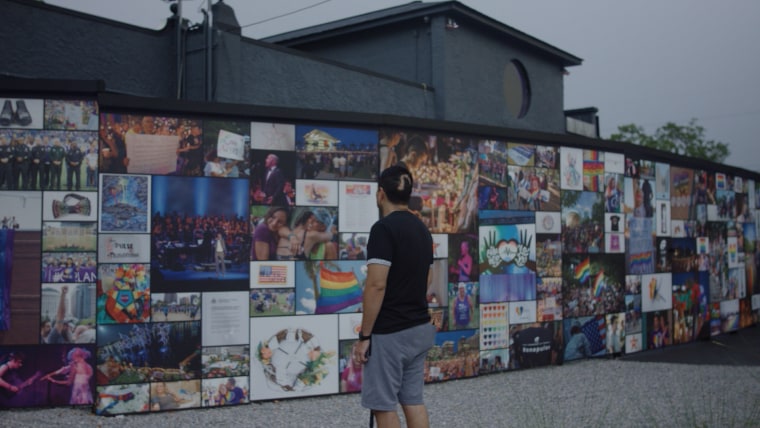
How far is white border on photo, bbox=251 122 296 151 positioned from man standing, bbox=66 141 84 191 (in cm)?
163

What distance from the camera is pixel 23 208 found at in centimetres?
695

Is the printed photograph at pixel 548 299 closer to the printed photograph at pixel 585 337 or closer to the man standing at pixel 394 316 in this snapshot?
the printed photograph at pixel 585 337

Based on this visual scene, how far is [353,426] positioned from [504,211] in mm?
3899

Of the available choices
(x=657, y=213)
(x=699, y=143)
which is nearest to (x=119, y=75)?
(x=657, y=213)

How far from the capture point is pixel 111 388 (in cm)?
700

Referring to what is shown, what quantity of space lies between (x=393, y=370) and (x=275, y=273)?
3.37 m

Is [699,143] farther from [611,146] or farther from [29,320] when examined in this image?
[29,320]

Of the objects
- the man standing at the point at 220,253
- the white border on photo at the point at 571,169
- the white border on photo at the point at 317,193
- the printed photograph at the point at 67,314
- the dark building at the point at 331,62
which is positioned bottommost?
the printed photograph at the point at 67,314

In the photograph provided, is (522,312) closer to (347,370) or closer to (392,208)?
(347,370)

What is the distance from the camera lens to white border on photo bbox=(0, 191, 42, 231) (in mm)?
6914

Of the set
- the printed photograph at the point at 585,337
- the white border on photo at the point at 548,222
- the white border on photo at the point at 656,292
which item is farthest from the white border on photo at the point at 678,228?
the white border on photo at the point at 548,222

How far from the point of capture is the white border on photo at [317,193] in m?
7.94

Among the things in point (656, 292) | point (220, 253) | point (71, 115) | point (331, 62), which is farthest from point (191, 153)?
point (331, 62)

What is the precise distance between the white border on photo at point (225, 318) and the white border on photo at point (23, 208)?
1664mm
